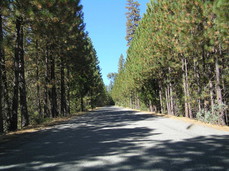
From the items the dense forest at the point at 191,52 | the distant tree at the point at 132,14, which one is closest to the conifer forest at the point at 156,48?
the dense forest at the point at 191,52

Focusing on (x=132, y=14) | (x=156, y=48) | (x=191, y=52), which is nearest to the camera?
(x=191, y=52)

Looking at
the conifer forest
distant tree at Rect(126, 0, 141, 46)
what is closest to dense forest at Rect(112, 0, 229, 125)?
the conifer forest

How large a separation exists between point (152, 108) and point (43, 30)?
72.1 ft

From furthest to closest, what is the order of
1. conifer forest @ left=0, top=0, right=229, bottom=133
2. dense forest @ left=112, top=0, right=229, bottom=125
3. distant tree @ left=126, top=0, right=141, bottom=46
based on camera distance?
distant tree @ left=126, top=0, right=141, bottom=46 → dense forest @ left=112, top=0, right=229, bottom=125 → conifer forest @ left=0, top=0, right=229, bottom=133

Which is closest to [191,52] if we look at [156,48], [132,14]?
[156,48]

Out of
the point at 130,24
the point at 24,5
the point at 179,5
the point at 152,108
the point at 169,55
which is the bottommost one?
the point at 152,108

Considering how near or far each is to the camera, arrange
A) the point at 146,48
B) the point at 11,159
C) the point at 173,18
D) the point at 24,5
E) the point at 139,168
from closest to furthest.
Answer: the point at 139,168 < the point at 11,159 < the point at 24,5 < the point at 173,18 < the point at 146,48

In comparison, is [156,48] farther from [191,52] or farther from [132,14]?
[132,14]

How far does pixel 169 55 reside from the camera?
16922 millimetres

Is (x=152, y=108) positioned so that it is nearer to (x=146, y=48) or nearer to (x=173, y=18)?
(x=146, y=48)

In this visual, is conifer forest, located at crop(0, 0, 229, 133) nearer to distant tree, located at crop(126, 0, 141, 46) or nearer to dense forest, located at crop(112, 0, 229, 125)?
dense forest, located at crop(112, 0, 229, 125)

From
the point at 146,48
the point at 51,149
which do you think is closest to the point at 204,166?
the point at 51,149

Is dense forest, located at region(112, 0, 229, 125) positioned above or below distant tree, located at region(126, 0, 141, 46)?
below

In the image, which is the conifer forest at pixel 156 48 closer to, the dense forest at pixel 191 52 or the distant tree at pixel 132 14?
the dense forest at pixel 191 52
